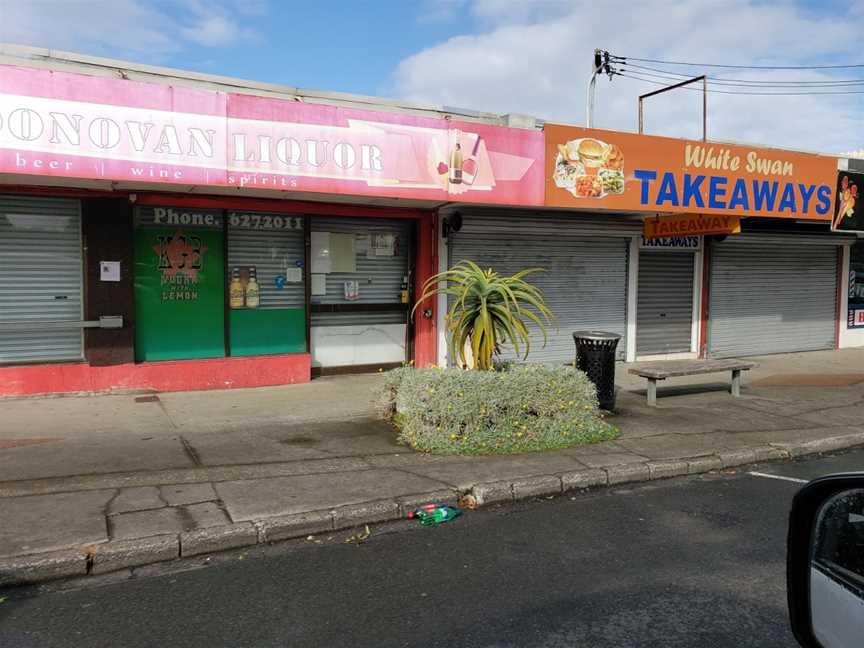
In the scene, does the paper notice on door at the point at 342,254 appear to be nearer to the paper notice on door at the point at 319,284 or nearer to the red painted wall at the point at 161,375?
the paper notice on door at the point at 319,284

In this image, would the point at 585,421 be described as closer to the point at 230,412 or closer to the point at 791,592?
the point at 230,412

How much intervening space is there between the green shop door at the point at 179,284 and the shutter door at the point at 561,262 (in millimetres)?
3930

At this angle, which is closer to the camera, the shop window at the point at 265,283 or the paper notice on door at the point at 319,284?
the shop window at the point at 265,283

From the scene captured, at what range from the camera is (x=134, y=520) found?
5109 mm

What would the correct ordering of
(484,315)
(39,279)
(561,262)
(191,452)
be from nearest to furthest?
(191,452) → (484,315) → (39,279) → (561,262)

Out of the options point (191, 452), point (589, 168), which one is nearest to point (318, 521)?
point (191, 452)

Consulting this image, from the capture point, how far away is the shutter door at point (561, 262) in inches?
480

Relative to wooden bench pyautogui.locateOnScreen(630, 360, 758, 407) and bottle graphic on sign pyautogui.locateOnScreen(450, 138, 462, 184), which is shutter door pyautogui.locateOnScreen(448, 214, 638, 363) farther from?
wooden bench pyautogui.locateOnScreen(630, 360, 758, 407)

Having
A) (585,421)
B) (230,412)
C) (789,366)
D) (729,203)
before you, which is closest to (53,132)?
(230,412)

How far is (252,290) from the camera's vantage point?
1078cm

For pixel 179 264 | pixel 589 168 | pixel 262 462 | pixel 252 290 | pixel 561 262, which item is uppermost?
pixel 589 168

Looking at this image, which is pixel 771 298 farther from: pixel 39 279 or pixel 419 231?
pixel 39 279

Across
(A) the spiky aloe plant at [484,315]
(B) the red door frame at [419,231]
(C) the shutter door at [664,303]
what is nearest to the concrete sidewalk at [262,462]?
(A) the spiky aloe plant at [484,315]

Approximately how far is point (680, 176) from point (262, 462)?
29.4 feet
